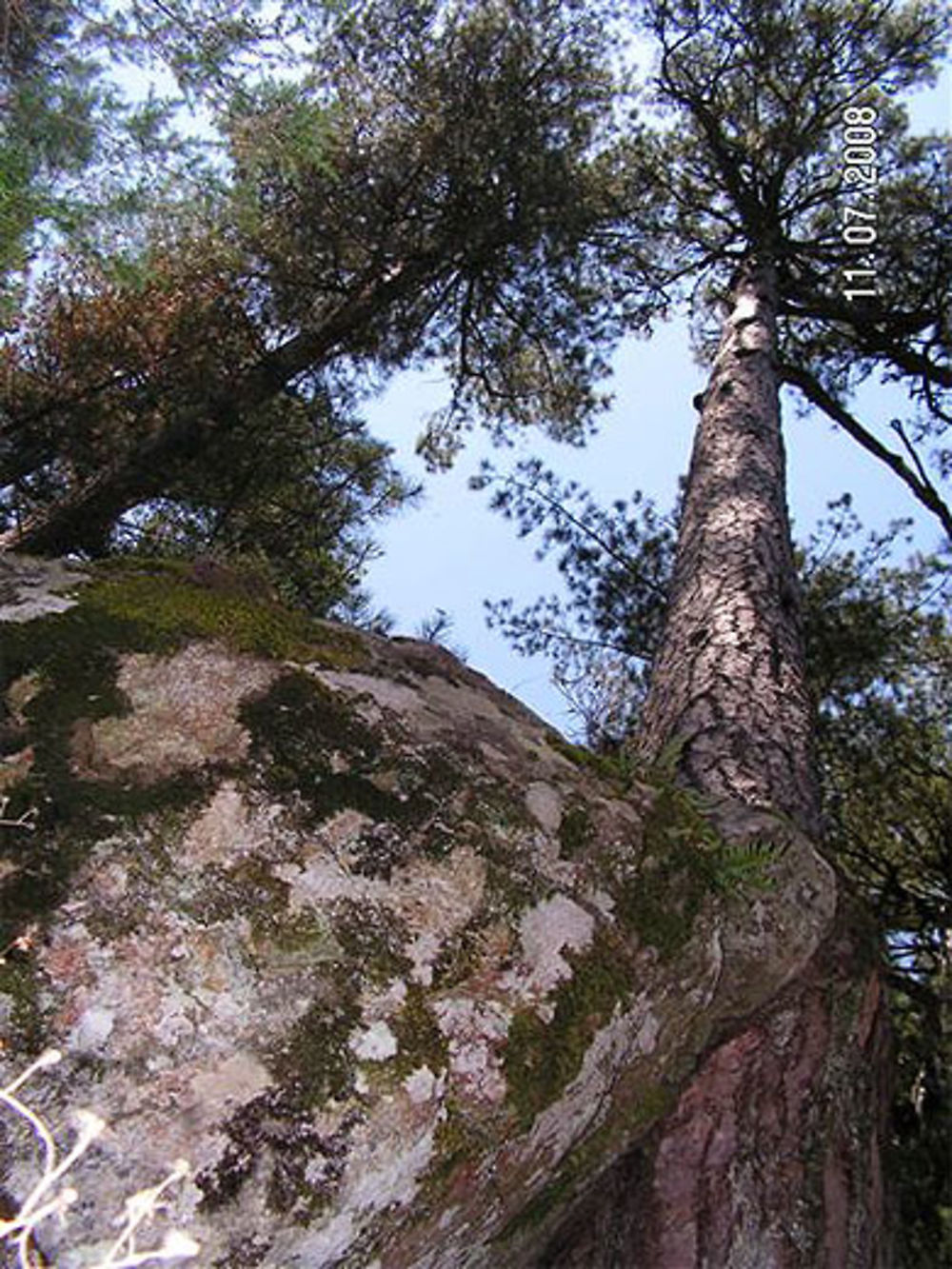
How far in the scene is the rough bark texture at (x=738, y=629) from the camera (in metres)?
3.15

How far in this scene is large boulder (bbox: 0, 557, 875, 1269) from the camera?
1380mm

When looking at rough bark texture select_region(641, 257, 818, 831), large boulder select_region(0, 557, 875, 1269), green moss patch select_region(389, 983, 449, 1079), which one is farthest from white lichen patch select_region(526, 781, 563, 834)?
rough bark texture select_region(641, 257, 818, 831)

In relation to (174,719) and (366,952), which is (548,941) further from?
(174,719)

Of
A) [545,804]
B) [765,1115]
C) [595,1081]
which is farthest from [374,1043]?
[765,1115]

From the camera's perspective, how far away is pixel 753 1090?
2232 millimetres

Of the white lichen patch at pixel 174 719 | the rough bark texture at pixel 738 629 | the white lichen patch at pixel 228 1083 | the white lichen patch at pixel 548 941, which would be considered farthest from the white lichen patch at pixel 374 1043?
the rough bark texture at pixel 738 629

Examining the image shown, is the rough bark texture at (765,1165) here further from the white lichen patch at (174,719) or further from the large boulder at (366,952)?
the white lichen patch at (174,719)

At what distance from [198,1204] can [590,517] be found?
6.41 meters

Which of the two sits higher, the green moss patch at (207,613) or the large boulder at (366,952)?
the green moss patch at (207,613)

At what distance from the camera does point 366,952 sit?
5.34 ft

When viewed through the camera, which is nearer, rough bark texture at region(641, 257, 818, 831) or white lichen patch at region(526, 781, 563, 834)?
white lichen patch at region(526, 781, 563, 834)

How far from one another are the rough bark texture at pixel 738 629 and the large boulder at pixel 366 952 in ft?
2.12

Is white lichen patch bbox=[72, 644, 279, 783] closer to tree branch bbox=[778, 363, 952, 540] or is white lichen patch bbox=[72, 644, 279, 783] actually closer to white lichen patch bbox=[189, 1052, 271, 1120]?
white lichen patch bbox=[189, 1052, 271, 1120]

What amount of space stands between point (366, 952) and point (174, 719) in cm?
60
